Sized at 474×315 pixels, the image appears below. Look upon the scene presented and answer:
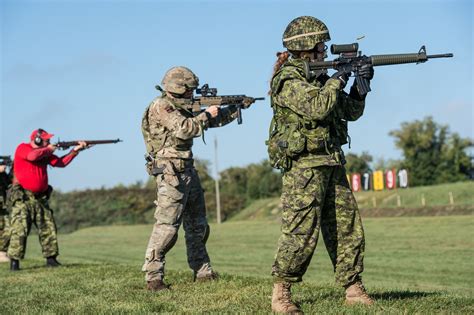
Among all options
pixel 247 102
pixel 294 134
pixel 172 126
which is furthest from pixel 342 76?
pixel 247 102

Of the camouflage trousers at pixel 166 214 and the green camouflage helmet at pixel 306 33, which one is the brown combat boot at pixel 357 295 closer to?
the green camouflage helmet at pixel 306 33

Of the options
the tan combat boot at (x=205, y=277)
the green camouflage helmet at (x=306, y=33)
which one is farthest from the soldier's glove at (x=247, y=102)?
the green camouflage helmet at (x=306, y=33)

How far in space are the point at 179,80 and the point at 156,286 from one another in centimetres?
240

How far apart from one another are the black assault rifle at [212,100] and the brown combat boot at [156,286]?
2.03m

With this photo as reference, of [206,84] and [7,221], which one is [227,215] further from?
[206,84]

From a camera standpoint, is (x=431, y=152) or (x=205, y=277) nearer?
(x=205, y=277)

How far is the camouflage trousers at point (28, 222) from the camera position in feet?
46.0

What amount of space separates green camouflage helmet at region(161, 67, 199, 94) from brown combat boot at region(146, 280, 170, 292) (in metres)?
2.22

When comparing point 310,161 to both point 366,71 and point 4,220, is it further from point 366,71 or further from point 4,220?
point 4,220

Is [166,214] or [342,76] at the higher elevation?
[342,76]

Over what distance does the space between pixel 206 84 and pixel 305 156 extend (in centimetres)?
310

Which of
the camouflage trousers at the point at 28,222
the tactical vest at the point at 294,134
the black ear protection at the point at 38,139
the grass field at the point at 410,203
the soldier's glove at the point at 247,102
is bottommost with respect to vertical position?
the grass field at the point at 410,203

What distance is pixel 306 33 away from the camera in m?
7.04

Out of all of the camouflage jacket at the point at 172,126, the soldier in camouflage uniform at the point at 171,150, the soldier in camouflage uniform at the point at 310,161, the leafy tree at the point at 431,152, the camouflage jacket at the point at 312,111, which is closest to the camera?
the camouflage jacket at the point at 312,111
